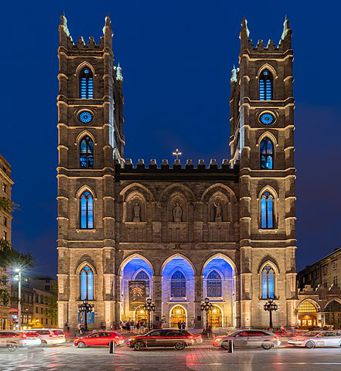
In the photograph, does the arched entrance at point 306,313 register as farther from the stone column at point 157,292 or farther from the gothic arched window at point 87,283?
the gothic arched window at point 87,283

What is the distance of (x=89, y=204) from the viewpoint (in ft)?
236

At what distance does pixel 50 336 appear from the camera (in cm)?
5153

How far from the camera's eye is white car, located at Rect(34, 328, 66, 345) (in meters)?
50.7

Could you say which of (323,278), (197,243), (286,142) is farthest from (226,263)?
(323,278)

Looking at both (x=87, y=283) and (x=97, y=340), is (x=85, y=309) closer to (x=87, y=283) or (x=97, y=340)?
(x=87, y=283)

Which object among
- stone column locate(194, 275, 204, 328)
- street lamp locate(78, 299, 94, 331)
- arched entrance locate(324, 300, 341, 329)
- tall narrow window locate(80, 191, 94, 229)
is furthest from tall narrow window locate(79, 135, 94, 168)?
arched entrance locate(324, 300, 341, 329)

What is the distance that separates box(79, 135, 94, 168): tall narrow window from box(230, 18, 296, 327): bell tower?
54.2ft

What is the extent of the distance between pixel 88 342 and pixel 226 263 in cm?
2921

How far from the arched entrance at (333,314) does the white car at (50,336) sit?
33.2 meters

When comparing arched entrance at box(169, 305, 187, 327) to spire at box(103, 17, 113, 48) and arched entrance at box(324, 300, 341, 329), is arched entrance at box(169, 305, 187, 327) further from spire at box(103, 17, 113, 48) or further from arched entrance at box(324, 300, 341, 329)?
spire at box(103, 17, 113, 48)

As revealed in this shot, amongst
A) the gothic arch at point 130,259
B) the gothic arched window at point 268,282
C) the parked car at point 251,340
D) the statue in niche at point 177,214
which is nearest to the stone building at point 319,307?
the gothic arched window at point 268,282

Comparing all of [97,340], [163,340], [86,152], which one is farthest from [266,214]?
[163,340]

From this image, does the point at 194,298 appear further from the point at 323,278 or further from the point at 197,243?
the point at 323,278

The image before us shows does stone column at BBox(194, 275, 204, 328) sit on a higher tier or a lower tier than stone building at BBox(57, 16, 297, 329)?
lower
